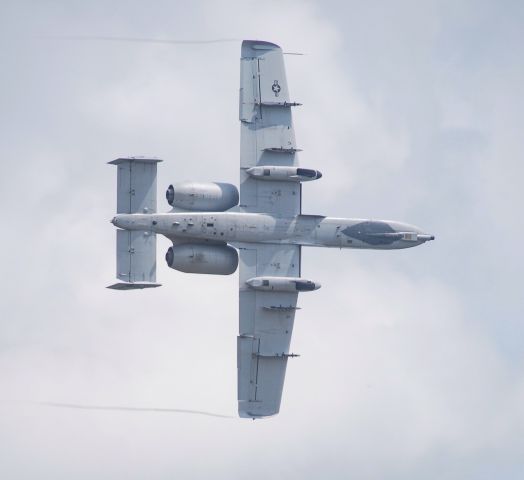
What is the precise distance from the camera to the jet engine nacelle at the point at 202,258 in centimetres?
7869

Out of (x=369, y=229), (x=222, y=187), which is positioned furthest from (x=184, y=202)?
(x=369, y=229)

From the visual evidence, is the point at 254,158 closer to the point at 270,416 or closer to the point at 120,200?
the point at 120,200

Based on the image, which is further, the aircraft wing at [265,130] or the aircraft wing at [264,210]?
the aircraft wing at [264,210]

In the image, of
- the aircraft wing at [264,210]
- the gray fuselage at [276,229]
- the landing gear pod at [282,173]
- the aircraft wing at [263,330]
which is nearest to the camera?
the gray fuselage at [276,229]

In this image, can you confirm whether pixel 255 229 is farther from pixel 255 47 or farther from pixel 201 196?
pixel 255 47

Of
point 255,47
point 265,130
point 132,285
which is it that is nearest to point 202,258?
point 132,285

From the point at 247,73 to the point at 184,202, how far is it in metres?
6.20

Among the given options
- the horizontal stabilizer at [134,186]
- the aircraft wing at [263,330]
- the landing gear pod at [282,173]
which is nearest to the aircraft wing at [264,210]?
the aircraft wing at [263,330]

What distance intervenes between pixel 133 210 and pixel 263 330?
7.57m

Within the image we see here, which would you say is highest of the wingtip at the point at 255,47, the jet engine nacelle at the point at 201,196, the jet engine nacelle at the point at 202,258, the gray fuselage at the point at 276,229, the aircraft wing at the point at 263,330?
the wingtip at the point at 255,47

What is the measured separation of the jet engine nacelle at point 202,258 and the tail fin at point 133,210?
3.56ft

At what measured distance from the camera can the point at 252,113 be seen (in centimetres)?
8012

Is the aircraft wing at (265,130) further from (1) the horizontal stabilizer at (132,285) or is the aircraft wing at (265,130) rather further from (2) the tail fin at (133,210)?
(1) the horizontal stabilizer at (132,285)

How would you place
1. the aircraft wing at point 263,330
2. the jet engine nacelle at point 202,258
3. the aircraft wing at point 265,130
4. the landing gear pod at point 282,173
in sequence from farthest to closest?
the aircraft wing at point 263,330, the aircraft wing at point 265,130, the landing gear pod at point 282,173, the jet engine nacelle at point 202,258
